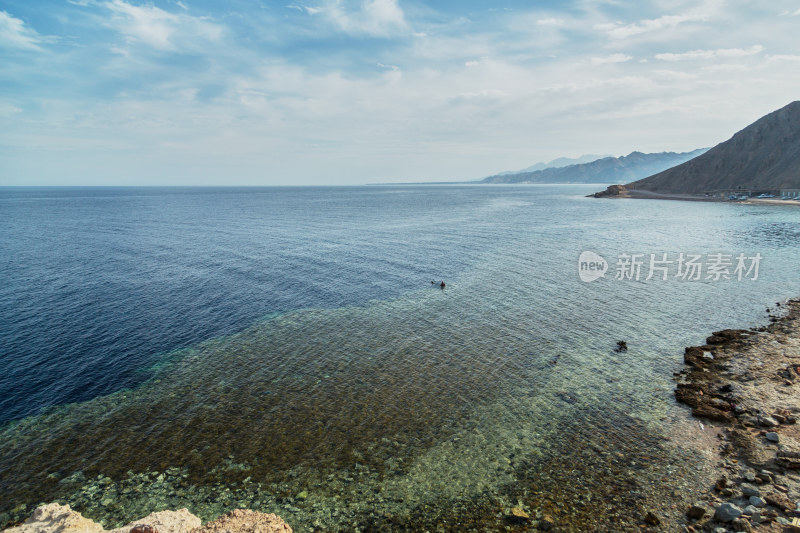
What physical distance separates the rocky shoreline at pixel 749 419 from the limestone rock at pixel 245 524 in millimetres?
16556

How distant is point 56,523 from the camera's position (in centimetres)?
1445

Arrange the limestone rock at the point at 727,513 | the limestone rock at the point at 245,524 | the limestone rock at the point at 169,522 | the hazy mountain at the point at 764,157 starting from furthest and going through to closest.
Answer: the hazy mountain at the point at 764,157
the limestone rock at the point at 727,513
the limestone rock at the point at 245,524
the limestone rock at the point at 169,522

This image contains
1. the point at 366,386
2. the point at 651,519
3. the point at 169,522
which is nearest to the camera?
the point at 169,522

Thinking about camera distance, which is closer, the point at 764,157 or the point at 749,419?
the point at 749,419

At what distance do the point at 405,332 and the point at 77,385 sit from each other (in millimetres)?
25839

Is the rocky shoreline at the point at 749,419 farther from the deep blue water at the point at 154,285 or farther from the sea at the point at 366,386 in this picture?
the deep blue water at the point at 154,285

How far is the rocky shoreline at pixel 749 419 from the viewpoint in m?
15.8

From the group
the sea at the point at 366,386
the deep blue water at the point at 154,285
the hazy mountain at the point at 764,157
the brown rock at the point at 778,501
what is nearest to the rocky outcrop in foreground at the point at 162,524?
the sea at the point at 366,386

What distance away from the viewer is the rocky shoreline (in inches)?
621

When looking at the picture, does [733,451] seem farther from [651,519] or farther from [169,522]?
[169,522]

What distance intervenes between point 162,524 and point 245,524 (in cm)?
321

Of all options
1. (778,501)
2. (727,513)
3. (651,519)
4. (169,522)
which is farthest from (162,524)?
(778,501)

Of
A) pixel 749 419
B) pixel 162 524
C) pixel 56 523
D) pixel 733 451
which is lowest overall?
pixel 733 451

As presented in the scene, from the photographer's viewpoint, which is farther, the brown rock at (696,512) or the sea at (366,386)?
the sea at (366,386)
